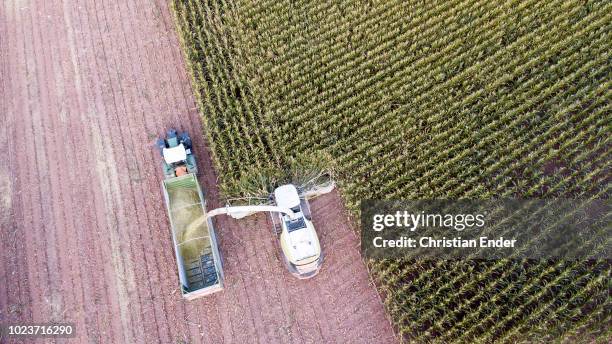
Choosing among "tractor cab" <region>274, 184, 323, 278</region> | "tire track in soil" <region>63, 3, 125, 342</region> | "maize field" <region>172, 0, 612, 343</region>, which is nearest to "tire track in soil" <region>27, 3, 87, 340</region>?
"tire track in soil" <region>63, 3, 125, 342</region>

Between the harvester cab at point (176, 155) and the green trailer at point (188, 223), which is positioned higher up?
the harvester cab at point (176, 155)

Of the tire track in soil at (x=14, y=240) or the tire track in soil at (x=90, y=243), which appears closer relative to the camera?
the tire track in soil at (x=90, y=243)

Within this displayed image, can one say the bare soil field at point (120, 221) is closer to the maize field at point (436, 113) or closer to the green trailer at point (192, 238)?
the green trailer at point (192, 238)

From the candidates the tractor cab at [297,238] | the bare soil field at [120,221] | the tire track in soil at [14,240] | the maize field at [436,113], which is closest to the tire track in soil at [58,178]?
the bare soil field at [120,221]

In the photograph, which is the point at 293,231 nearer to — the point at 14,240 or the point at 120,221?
the point at 120,221

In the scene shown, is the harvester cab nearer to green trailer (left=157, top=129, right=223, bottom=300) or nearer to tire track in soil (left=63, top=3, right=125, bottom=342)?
green trailer (left=157, top=129, right=223, bottom=300)

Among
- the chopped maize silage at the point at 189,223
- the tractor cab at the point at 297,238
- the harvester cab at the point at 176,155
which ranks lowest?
the tractor cab at the point at 297,238

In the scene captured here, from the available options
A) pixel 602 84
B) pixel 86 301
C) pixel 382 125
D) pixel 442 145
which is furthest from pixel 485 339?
pixel 86 301
